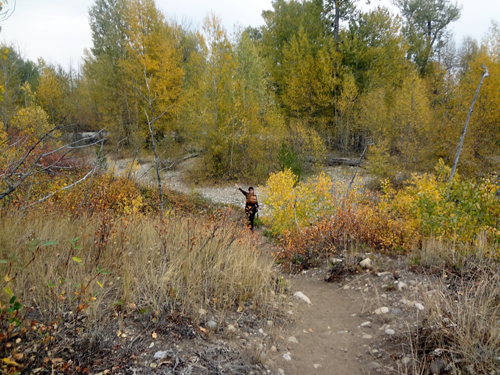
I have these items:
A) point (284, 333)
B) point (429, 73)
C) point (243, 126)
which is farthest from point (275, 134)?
point (429, 73)

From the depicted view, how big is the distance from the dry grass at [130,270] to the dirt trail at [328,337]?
0.56 meters

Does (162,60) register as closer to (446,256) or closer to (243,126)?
(243,126)

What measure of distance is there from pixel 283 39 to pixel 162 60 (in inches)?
401

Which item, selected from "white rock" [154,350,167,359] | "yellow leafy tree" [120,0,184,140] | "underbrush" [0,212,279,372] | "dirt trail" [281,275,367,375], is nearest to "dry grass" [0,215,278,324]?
"underbrush" [0,212,279,372]

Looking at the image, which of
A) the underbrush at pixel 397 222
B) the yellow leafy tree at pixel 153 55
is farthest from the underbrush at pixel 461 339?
the yellow leafy tree at pixel 153 55

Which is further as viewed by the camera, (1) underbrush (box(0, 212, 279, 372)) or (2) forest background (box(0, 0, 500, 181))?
(2) forest background (box(0, 0, 500, 181))

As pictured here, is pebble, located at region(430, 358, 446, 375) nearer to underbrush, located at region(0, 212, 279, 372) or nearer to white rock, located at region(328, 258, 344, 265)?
underbrush, located at region(0, 212, 279, 372)

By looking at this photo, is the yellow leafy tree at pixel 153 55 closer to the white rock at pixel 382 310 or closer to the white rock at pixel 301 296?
the white rock at pixel 301 296

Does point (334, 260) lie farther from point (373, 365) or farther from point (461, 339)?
point (461, 339)

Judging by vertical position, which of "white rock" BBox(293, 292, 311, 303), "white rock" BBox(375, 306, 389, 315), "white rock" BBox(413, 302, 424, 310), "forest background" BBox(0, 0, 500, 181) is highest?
"forest background" BBox(0, 0, 500, 181)

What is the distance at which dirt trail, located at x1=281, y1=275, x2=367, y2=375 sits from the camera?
2627 mm

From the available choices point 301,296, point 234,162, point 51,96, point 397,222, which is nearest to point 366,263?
point 301,296

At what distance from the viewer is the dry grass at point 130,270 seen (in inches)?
98.2

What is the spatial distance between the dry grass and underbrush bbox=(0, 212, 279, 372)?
10 mm
